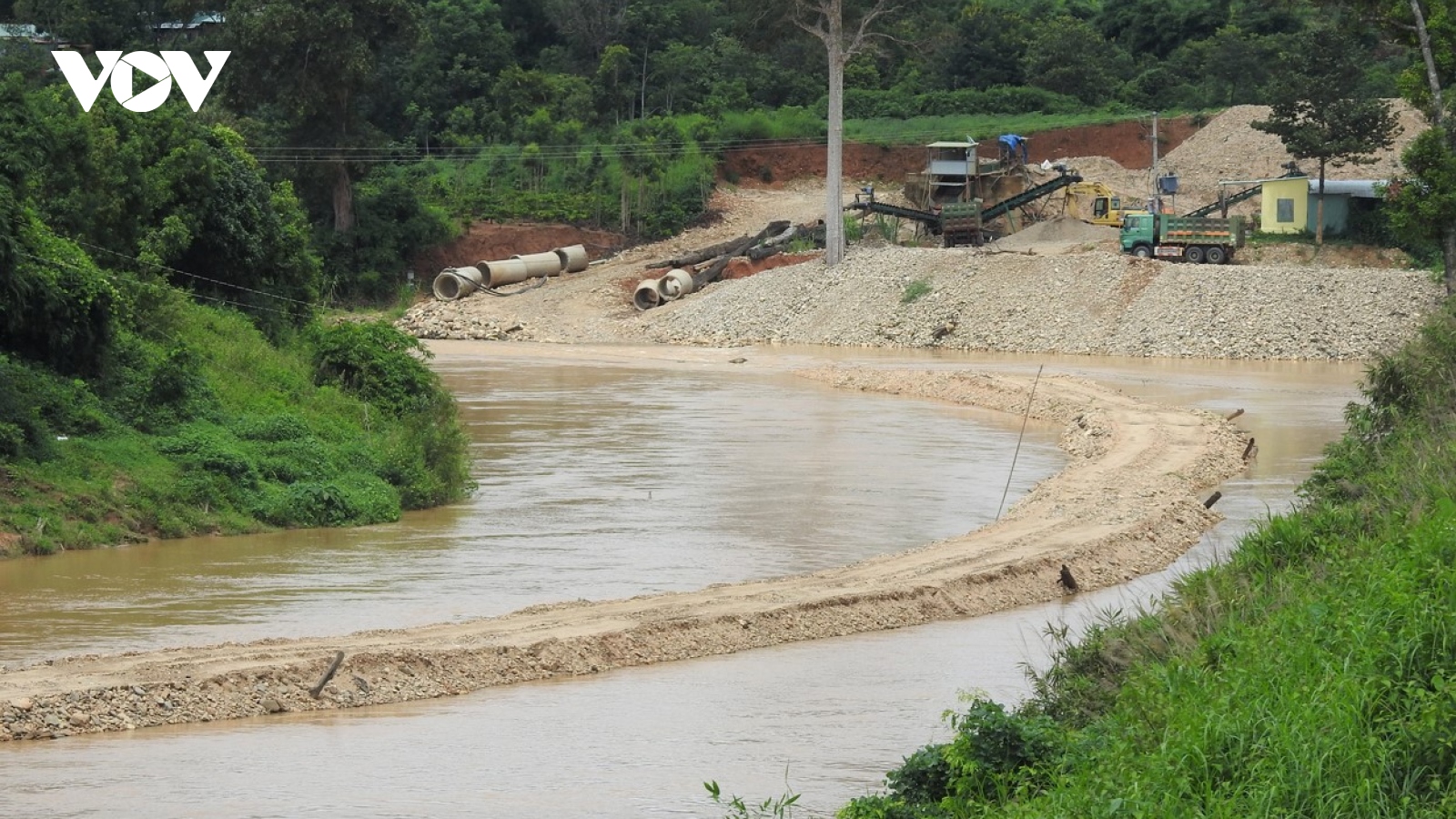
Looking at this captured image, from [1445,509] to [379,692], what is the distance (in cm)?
913

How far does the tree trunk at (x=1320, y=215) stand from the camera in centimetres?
5816

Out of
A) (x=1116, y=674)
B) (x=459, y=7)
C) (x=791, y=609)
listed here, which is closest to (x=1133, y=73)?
(x=459, y=7)

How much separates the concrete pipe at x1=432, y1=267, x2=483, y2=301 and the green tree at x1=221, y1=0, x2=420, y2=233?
572 centimetres

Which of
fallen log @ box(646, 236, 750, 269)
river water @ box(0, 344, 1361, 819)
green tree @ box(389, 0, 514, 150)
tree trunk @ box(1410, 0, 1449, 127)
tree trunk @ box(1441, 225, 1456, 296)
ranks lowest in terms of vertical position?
river water @ box(0, 344, 1361, 819)

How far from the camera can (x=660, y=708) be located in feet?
53.0

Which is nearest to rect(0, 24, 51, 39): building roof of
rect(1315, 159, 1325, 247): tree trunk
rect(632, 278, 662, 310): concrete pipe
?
rect(632, 278, 662, 310): concrete pipe

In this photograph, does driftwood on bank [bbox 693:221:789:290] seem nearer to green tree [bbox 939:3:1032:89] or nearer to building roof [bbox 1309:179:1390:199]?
green tree [bbox 939:3:1032:89]

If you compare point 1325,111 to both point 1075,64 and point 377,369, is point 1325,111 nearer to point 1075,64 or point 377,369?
point 1075,64

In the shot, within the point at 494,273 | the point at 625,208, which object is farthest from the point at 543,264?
the point at 625,208

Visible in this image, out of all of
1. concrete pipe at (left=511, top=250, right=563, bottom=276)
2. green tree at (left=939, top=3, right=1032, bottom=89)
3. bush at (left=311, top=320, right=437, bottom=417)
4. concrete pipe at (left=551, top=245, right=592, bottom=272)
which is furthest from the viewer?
green tree at (left=939, top=3, right=1032, bottom=89)

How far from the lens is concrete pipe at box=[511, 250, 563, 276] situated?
6850 centimetres

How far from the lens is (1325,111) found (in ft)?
192

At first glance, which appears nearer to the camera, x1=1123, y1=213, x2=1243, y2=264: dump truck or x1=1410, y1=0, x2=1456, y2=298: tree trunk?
x1=1410, y1=0, x2=1456, y2=298: tree trunk

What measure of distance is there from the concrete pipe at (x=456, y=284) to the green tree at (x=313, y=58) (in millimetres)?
5723
